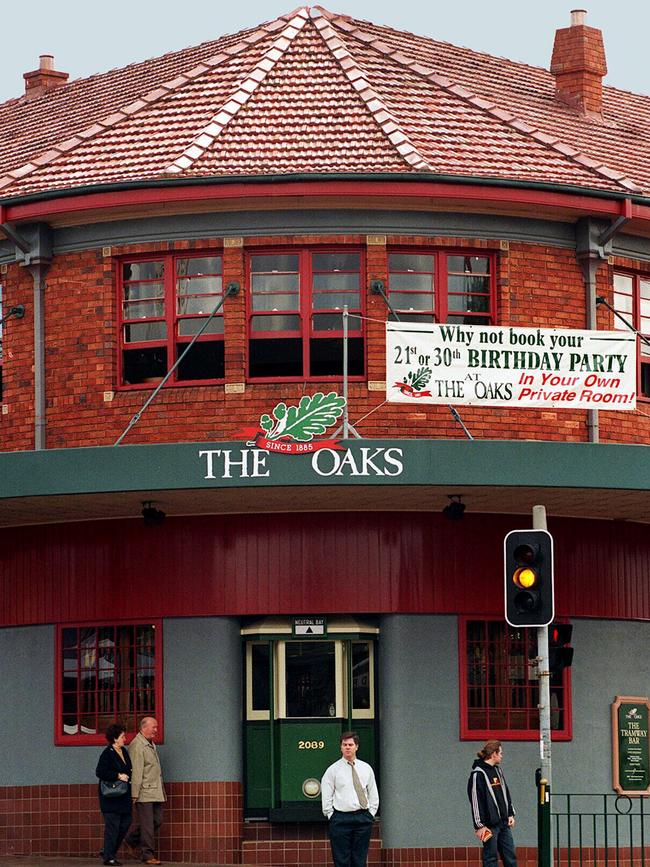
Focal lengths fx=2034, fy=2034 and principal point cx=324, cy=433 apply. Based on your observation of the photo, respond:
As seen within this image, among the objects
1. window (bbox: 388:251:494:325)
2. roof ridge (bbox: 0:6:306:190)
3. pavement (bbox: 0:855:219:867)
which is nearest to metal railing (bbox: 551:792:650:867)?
pavement (bbox: 0:855:219:867)

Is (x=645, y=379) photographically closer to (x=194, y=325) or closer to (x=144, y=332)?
(x=194, y=325)

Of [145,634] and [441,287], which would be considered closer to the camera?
[145,634]

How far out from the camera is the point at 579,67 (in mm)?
30516

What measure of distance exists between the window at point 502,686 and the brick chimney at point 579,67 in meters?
→ 9.31

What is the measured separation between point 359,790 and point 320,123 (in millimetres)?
9413

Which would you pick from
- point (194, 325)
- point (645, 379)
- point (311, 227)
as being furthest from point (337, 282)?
point (645, 379)

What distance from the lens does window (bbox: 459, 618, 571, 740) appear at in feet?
80.2

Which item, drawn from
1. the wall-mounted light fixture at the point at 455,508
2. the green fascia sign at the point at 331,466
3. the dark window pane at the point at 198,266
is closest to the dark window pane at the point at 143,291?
the dark window pane at the point at 198,266

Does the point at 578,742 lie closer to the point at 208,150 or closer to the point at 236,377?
the point at 236,377

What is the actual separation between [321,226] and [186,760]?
665cm

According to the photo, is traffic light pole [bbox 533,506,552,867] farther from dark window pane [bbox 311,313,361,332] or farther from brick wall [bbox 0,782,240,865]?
dark window pane [bbox 311,313,361,332]

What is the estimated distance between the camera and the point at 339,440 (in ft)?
73.9

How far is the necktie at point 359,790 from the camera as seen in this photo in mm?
20703

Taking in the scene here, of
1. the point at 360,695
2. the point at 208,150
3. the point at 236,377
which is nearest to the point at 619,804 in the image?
the point at 360,695
